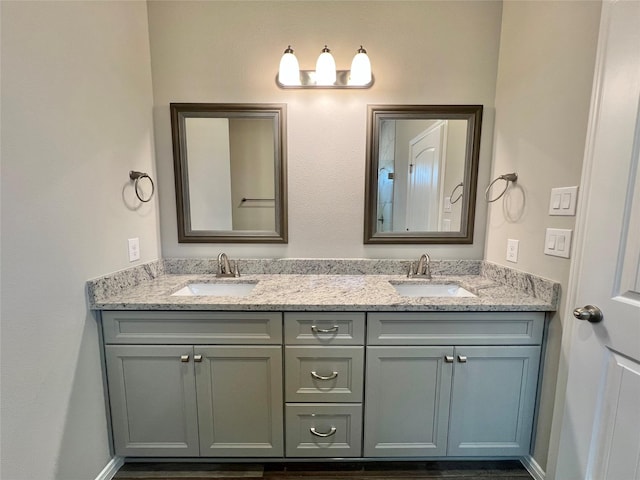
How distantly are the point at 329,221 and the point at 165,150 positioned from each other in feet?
3.59

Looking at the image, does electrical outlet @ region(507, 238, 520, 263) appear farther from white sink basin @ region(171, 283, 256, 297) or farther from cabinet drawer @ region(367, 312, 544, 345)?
white sink basin @ region(171, 283, 256, 297)

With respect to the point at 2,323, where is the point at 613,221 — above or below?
above

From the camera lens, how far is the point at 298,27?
5.33 feet

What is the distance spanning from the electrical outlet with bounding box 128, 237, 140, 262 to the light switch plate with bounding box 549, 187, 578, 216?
2.07m

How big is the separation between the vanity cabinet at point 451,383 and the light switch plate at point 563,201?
47 cm

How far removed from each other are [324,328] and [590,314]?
0.99 metres

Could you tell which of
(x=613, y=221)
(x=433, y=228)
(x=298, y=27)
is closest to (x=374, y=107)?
(x=298, y=27)

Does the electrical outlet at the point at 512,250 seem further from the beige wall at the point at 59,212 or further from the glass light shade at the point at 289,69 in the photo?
the beige wall at the point at 59,212

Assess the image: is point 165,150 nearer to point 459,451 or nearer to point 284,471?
point 284,471

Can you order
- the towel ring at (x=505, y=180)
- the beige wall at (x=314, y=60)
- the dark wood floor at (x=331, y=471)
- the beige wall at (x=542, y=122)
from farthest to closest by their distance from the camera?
1. the beige wall at (x=314, y=60)
2. the towel ring at (x=505, y=180)
3. the dark wood floor at (x=331, y=471)
4. the beige wall at (x=542, y=122)

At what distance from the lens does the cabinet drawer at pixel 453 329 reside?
1.29m

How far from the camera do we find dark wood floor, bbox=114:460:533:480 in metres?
1.38

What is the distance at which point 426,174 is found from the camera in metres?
1.72

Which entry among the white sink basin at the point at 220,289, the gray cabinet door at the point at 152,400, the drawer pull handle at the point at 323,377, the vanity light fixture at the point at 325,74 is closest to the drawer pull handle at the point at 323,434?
the drawer pull handle at the point at 323,377
